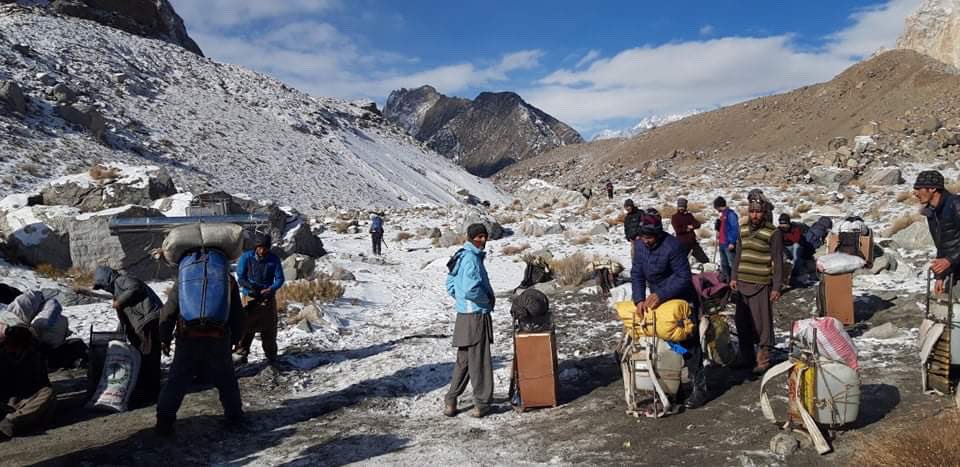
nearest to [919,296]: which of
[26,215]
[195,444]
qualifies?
[195,444]

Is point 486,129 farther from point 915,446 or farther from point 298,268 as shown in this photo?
point 915,446

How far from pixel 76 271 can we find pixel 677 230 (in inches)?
409

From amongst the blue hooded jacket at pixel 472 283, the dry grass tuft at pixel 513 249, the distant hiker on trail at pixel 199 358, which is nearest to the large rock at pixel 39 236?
the distant hiker on trail at pixel 199 358

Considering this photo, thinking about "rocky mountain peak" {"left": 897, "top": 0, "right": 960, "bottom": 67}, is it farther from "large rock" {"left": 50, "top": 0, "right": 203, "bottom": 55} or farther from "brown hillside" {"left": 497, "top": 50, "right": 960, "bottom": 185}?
"large rock" {"left": 50, "top": 0, "right": 203, "bottom": 55}

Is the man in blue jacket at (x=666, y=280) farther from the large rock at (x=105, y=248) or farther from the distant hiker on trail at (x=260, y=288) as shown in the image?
the large rock at (x=105, y=248)

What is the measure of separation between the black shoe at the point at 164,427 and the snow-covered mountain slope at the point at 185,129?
18.4m

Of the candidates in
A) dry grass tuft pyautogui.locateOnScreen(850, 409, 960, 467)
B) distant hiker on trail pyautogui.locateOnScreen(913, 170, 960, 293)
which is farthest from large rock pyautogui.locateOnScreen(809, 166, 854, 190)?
dry grass tuft pyautogui.locateOnScreen(850, 409, 960, 467)

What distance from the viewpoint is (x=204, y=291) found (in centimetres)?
475

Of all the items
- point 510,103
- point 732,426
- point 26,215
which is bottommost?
point 732,426

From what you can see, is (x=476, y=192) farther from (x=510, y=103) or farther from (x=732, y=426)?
(x=510, y=103)

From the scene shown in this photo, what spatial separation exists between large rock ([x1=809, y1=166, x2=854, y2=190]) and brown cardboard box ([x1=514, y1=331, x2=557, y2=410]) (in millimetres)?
22737

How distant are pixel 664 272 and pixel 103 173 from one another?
46.1ft

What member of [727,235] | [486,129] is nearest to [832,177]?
[727,235]

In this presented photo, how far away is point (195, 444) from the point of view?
16.2 feet
